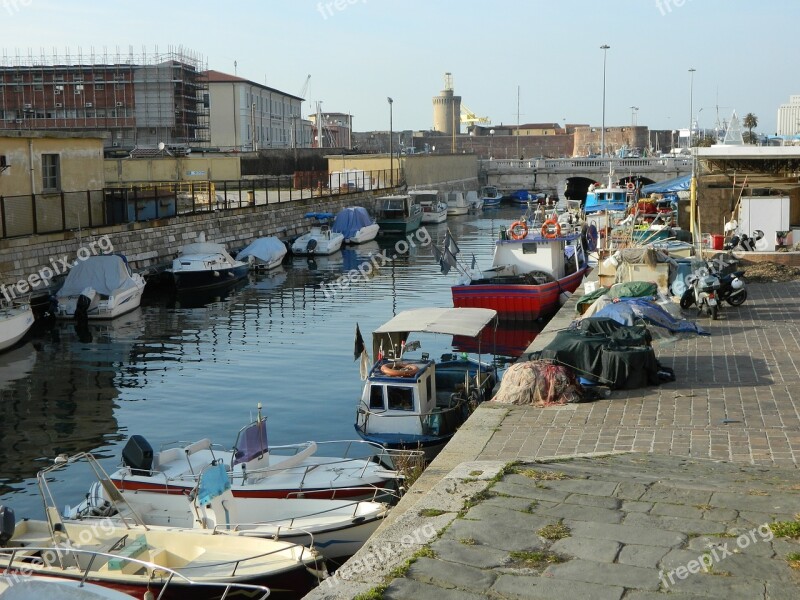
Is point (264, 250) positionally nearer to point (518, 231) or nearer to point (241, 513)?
point (518, 231)

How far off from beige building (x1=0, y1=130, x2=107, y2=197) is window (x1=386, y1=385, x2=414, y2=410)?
20787 millimetres

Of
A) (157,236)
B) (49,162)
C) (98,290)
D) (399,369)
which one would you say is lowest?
(98,290)

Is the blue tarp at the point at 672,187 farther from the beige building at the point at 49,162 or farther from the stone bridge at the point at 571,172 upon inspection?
the stone bridge at the point at 571,172

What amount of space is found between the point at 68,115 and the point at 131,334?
59668 mm

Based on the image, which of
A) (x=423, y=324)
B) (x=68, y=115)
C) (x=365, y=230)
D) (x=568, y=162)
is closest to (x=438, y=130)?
(x=568, y=162)

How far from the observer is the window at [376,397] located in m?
15.9

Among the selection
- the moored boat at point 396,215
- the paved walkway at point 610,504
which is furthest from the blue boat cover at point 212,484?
the moored boat at point 396,215

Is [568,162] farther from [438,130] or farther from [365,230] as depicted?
[438,130]

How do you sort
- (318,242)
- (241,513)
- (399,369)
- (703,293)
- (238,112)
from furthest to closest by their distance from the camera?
(238,112)
(318,242)
(703,293)
(399,369)
(241,513)

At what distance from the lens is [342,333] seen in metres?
28.0

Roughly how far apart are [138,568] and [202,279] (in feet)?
92.7

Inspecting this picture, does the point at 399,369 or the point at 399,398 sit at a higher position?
the point at 399,369

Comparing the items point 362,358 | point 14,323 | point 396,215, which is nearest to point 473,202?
point 396,215

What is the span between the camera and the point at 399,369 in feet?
52.2
